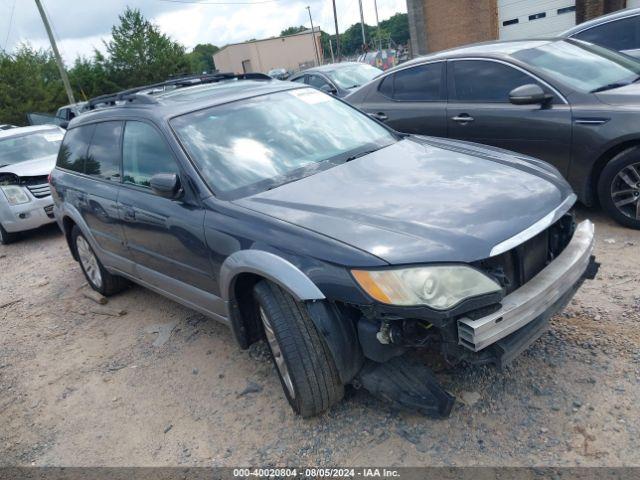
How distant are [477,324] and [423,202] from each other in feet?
2.31

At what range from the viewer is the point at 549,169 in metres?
3.14

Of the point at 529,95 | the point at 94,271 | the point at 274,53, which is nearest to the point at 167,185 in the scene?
the point at 94,271

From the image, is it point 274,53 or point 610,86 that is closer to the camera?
point 610,86

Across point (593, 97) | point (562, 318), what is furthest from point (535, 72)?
point (562, 318)

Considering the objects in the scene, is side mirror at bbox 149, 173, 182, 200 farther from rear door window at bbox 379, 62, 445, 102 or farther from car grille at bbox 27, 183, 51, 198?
car grille at bbox 27, 183, 51, 198

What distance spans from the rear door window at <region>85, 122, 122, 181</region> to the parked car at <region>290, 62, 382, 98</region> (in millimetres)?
6190

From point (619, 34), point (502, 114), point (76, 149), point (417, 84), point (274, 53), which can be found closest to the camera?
point (76, 149)

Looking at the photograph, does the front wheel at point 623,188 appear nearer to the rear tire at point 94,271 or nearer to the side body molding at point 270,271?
the side body molding at point 270,271

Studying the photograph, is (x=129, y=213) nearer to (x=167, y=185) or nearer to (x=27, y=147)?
(x=167, y=185)

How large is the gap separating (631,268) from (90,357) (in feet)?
13.1

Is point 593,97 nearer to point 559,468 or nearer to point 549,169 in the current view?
point 549,169

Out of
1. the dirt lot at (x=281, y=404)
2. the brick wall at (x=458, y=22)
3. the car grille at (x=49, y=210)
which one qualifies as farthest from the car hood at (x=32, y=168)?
the brick wall at (x=458, y=22)

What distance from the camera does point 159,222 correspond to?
11.1 ft

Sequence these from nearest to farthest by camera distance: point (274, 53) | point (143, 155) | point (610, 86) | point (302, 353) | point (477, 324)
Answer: point (477, 324), point (302, 353), point (143, 155), point (610, 86), point (274, 53)
